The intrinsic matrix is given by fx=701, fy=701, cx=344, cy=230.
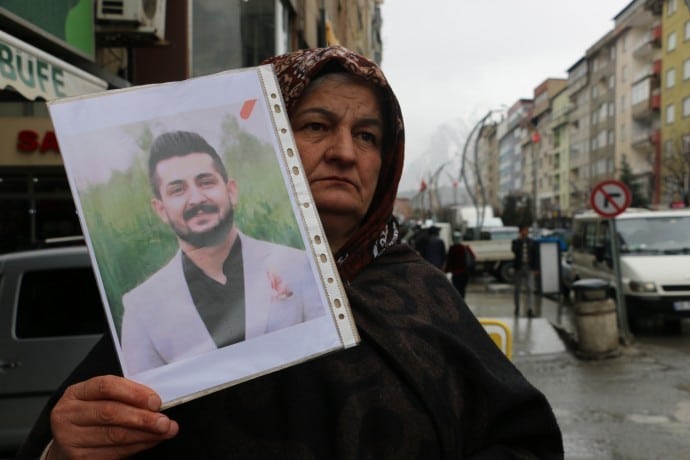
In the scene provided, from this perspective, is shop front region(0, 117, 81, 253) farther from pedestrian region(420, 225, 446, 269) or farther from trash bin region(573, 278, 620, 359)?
trash bin region(573, 278, 620, 359)

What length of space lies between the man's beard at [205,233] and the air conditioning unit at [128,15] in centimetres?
785

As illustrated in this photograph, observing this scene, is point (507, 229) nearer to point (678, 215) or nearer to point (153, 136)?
point (678, 215)

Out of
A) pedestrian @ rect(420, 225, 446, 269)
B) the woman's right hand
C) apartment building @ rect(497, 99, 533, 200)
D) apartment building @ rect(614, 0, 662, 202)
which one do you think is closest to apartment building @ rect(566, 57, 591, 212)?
apartment building @ rect(614, 0, 662, 202)

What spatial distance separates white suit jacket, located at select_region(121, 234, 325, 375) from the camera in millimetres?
1157

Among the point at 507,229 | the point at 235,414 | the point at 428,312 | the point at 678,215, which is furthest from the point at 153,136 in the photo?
the point at 507,229

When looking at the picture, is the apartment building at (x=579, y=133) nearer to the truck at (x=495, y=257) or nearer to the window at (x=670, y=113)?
the window at (x=670, y=113)

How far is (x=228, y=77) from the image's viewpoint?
1269mm

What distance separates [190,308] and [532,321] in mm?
13784

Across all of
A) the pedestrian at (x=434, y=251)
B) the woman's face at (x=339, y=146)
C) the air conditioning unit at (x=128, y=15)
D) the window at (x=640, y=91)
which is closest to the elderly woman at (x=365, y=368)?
the woman's face at (x=339, y=146)

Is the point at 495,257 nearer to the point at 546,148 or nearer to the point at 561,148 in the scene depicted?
the point at 561,148

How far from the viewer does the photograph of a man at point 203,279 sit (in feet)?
3.83

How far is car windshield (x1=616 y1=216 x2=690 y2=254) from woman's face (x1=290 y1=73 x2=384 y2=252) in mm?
12317

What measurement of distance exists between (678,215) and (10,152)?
11.8m

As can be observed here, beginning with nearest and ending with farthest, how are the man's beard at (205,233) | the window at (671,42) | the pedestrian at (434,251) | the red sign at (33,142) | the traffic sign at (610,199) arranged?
the man's beard at (205,233) < the red sign at (33,142) < the traffic sign at (610,199) < the pedestrian at (434,251) < the window at (671,42)
